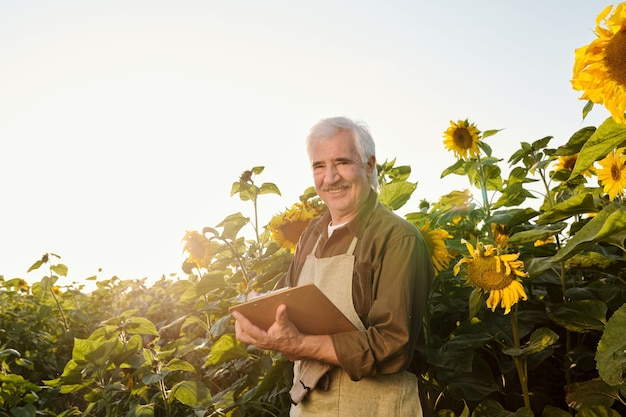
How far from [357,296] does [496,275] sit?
536 millimetres

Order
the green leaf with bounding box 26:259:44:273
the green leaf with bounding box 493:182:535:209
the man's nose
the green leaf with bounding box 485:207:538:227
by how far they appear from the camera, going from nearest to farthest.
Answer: the man's nose
the green leaf with bounding box 485:207:538:227
the green leaf with bounding box 493:182:535:209
the green leaf with bounding box 26:259:44:273

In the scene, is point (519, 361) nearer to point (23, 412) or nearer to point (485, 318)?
point (485, 318)

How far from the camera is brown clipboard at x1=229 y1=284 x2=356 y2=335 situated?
5.66ft

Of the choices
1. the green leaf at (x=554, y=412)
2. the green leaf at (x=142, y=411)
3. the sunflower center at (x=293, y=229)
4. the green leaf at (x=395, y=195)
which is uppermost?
the green leaf at (x=395, y=195)

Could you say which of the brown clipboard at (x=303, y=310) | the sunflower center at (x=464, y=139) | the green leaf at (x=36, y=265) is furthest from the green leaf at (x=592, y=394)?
the green leaf at (x=36, y=265)

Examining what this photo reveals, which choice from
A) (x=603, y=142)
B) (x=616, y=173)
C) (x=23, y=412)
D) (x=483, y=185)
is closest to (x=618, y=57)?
(x=603, y=142)

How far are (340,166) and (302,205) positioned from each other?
2.97 feet

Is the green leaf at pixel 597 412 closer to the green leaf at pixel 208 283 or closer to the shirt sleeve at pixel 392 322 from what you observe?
the shirt sleeve at pixel 392 322

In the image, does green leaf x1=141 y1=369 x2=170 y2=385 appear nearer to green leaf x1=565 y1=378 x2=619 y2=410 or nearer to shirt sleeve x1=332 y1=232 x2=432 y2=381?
shirt sleeve x1=332 y1=232 x2=432 y2=381

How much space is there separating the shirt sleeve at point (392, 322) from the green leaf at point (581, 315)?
65 centimetres

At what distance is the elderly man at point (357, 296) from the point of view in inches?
70.1

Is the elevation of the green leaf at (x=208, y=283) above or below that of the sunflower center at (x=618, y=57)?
below

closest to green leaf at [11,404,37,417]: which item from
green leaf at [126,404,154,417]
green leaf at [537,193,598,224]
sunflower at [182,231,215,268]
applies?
green leaf at [126,404,154,417]

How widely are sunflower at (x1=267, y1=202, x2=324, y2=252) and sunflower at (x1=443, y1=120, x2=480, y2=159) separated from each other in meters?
0.96
